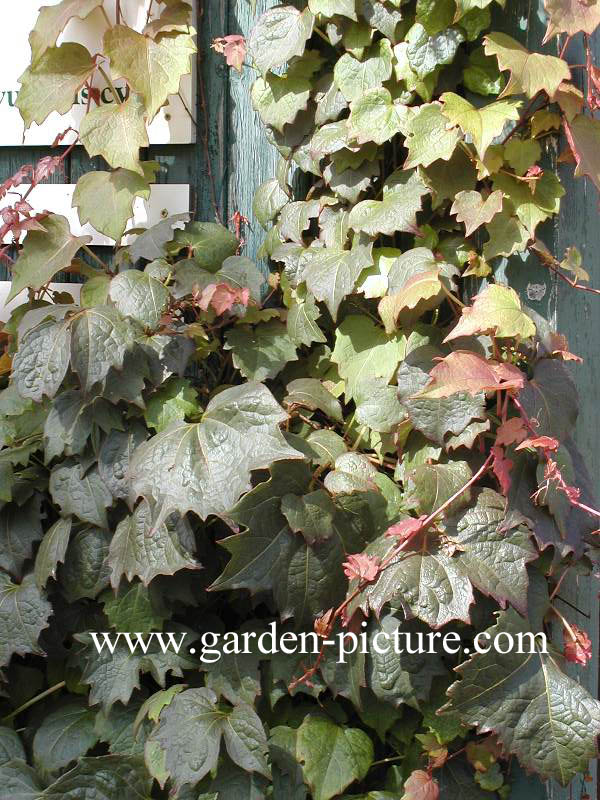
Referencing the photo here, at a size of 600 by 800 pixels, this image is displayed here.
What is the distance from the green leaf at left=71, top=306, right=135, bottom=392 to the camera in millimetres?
1462

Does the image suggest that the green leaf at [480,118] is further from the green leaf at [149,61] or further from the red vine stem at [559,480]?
the green leaf at [149,61]

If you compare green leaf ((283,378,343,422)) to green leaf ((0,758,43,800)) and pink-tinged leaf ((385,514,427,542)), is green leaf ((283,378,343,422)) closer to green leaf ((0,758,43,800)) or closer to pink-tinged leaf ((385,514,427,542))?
pink-tinged leaf ((385,514,427,542))

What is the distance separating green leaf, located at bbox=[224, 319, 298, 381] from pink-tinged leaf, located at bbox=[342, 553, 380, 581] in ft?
1.33

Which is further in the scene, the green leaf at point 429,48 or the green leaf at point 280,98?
the green leaf at point 280,98

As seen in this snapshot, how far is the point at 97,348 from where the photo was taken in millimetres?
1466

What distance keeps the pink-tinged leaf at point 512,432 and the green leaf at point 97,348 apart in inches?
25.1

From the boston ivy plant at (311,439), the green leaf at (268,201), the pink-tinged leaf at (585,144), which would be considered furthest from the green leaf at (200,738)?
the pink-tinged leaf at (585,144)

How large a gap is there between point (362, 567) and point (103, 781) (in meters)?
0.58

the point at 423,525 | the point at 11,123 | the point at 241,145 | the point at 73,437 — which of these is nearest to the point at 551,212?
the point at 423,525

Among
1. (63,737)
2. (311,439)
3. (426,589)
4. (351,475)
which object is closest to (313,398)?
(311,439)

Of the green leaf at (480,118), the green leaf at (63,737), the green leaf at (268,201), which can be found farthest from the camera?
the green leaf at (268,201)

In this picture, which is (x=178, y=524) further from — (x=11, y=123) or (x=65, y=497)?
(x=11, y=123)

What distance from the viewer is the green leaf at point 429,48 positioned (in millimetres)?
1444

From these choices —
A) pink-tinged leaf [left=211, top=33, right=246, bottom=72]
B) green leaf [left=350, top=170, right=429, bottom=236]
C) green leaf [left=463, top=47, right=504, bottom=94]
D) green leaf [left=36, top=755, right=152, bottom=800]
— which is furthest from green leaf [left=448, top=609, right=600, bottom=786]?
pink-tinged leaf [left=211, top=33, right=246, bottom=72]
